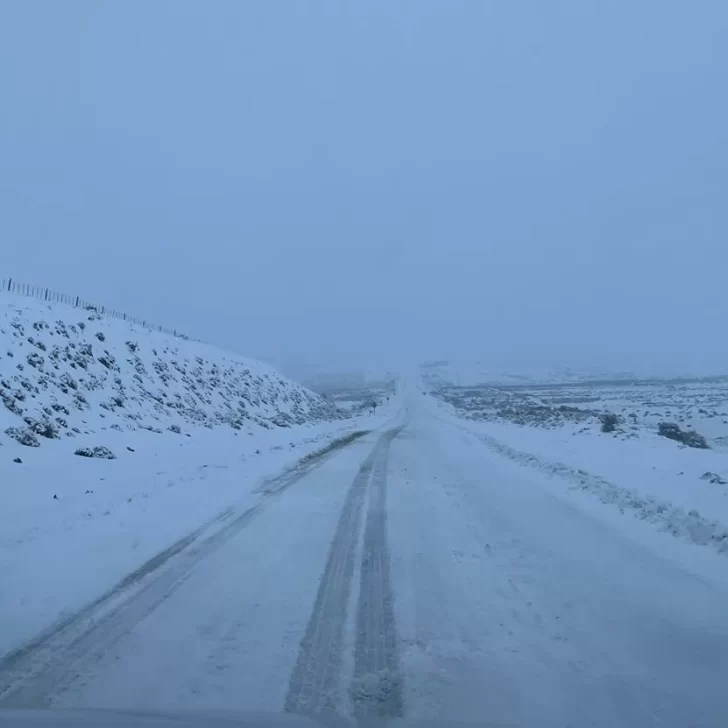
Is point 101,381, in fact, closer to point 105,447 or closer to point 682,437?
point 105,447

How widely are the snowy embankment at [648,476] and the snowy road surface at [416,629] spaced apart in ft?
1.81

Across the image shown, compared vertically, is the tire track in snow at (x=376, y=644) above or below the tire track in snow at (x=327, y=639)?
above

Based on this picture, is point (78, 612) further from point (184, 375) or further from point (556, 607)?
point (184, 375)

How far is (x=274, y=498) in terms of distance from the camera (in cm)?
1391

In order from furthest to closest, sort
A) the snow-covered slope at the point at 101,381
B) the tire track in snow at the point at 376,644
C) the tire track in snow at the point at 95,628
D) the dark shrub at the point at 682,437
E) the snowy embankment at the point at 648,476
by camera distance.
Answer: the dark shrub at the point at 682,437, the snow-covered slope at the point at 101,381, the snowy embankment at the point at 648,476, the tire track in snow at the point at 95,628, the tire track in snow at the point at 376,644

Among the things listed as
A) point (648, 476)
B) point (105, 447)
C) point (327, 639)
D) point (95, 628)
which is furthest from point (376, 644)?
point (105, 447)

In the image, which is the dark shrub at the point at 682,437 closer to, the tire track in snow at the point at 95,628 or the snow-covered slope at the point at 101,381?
the snow-covered slope at the point at 101,381

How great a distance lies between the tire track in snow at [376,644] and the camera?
466 cm

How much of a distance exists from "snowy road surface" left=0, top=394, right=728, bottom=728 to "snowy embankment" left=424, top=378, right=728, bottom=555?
0.55 meters

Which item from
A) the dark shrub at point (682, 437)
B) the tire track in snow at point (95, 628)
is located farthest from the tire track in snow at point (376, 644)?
the dark shrub at point (682, 437)

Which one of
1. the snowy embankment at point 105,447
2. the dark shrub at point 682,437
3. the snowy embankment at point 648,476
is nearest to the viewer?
the snowy embankment at point 105,447

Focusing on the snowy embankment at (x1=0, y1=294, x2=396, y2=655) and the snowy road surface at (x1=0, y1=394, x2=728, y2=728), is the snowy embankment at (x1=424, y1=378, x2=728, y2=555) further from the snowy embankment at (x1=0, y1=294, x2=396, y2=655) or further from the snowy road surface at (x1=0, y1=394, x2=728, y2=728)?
the snowy embankment at (x1=0, y1=294, x2=396, y2=655)

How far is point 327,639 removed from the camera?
231 inches

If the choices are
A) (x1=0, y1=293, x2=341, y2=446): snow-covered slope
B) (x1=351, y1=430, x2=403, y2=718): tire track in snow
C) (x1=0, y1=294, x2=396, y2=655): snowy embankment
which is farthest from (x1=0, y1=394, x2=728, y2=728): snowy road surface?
(x1=0, y1=293, x2=341, y2=446): snow-covered slope
